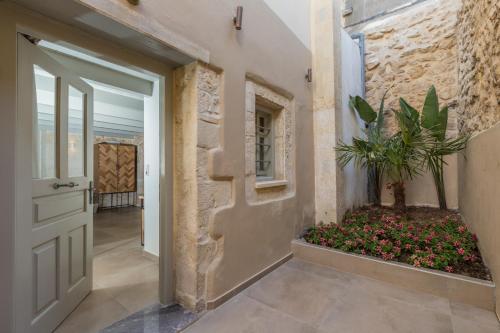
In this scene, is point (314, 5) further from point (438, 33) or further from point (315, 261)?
point (315, 261)

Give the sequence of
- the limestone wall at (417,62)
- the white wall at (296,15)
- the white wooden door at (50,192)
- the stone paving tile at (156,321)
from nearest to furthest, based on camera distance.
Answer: the white wooden door at (50,192)
the stone paving tile at (156,321)
the white wall at (296,15)
the limestone wall at (417,62)

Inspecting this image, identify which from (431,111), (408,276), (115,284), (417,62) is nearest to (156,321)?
(115,284)

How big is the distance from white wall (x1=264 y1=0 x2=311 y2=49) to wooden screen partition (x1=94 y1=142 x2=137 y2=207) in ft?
20.4

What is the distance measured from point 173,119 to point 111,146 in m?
6.06

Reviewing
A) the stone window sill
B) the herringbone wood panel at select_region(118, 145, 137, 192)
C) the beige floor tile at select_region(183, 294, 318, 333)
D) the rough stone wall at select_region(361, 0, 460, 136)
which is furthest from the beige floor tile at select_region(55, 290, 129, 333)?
the herringbone wood panel at select_region(118, 145, 137, 192)

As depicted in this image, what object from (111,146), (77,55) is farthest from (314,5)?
(111,146)

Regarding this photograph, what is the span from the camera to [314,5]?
3.30m

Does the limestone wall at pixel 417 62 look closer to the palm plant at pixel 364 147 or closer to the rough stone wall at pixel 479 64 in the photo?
the rough stone wall at pixel 479 64

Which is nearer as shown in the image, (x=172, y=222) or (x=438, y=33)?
(x=172, y=222)

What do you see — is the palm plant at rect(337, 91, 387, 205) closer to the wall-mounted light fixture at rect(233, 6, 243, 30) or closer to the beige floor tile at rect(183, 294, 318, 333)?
the wall-mounted light fixture at rect(233, 6, 243, 30)

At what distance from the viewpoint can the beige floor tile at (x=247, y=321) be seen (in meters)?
1.54

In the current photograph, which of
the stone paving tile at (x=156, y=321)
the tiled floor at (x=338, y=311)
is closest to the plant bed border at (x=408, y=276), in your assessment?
the tiled floor at (x=338, y=311)

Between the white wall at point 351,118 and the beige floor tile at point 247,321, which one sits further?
the white wall at point 351,118

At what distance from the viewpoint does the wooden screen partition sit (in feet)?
21.1
